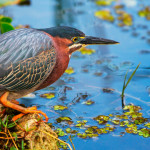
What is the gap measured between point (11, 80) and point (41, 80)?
0.35 metres

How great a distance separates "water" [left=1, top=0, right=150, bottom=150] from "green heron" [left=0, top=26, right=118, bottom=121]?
0.72 m

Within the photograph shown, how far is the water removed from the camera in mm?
4203

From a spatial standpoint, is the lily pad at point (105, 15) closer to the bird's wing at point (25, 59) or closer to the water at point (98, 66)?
the water at point (98, 66)

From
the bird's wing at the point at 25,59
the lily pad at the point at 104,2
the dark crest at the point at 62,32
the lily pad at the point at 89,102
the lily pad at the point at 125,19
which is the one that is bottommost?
the lily pad at the point at 89,102

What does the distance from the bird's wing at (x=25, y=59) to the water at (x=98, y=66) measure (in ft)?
2.63

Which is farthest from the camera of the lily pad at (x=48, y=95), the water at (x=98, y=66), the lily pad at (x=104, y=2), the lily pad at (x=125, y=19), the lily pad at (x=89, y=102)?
the lily pad at (x=104, y=2)

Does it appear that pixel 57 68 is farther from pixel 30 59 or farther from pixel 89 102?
pixel 89 102

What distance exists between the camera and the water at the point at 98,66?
420 cm

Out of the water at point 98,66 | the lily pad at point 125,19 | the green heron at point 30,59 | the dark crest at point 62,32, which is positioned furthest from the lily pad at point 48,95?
the lily pad at point 125,19

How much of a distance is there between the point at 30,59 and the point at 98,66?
2.28 meters

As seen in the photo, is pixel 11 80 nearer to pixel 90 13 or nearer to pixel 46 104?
pixel 46 104

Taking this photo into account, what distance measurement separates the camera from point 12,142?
3.58 metres

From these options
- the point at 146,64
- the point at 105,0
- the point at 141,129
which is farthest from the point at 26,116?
the point at 105,0

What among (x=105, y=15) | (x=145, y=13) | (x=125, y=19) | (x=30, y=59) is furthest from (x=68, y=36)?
(x=145, y=13)
